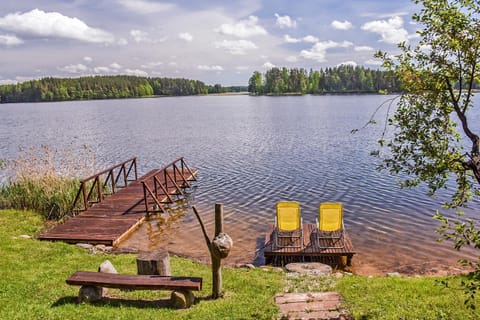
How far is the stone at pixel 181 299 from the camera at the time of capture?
6.16 m

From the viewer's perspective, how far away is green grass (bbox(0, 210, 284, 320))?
19.6 ft

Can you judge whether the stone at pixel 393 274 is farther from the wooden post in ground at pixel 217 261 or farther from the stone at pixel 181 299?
the stone at pixel 181 299

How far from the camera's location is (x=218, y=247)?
6.18m

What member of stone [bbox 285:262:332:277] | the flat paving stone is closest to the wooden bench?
the flat paving stone

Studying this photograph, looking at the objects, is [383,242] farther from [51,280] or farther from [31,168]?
[31,168]

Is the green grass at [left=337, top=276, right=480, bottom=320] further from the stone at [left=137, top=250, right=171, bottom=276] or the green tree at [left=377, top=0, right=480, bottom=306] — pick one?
→ the stone at [left=137, top=250, right=171, bottom=276]

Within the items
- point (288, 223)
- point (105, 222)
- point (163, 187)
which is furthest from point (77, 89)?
point (288, 223)

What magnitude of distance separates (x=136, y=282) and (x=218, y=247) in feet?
4.65

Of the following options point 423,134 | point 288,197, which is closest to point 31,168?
point 288,197

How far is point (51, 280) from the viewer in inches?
292

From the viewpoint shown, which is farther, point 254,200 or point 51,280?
point 254,200

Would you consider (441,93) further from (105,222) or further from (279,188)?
(279,188)

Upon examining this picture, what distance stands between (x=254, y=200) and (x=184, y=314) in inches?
429

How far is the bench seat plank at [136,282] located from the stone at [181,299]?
15 cm
